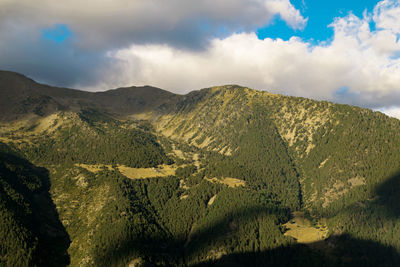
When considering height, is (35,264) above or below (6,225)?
below

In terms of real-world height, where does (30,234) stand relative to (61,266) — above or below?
above

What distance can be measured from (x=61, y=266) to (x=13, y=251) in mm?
32705

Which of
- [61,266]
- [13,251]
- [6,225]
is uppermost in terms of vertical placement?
[6,225]

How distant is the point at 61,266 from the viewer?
19725 centimetres

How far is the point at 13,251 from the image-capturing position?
186500 mm

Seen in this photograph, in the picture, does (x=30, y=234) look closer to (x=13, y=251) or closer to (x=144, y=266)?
(x=13, y=251)

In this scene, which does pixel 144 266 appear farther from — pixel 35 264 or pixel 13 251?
pixel 13 251

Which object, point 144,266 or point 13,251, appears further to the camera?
point 144,266

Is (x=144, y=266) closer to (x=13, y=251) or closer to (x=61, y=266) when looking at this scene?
(x=61, y=266)

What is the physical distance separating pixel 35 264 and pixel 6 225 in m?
40.3

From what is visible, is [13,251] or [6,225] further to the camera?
[6,225]

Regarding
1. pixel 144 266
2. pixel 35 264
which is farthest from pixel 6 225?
→ pixel 144 266

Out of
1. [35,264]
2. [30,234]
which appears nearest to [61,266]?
[35,264]

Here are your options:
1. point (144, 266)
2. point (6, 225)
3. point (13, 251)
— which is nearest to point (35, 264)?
point (13, 251)
